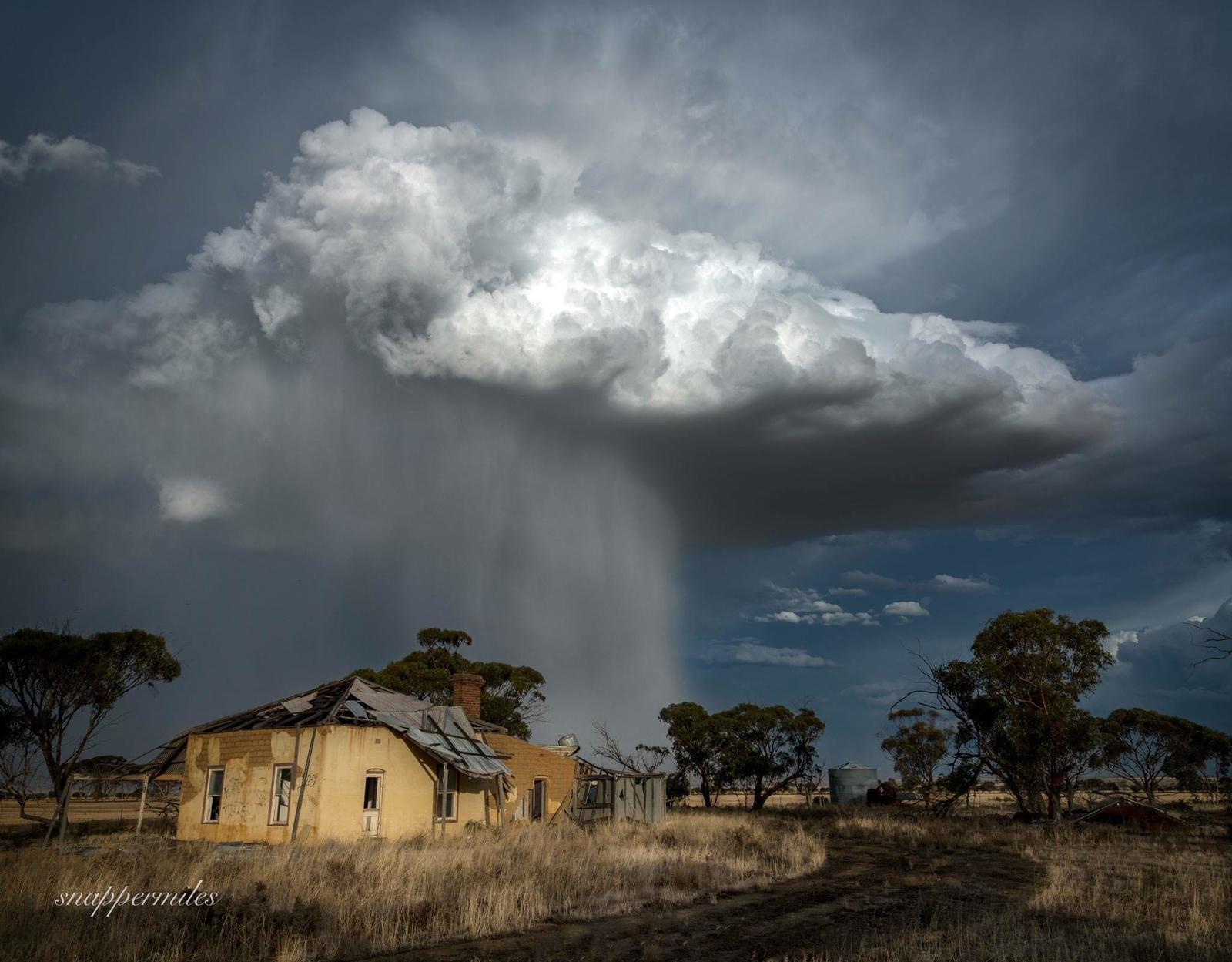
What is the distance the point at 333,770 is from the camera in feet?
71.9

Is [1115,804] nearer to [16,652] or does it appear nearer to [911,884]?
[911,884]

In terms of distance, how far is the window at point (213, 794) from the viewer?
23.4 m

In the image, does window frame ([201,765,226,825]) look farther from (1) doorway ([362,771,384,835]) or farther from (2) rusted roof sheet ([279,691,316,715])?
(1) doorway ([362,771,384,835])

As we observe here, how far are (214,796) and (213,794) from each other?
5cm

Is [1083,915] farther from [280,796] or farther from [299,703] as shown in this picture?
[299,703]

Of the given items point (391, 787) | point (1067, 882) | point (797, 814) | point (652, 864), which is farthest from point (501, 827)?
point (797, 814)

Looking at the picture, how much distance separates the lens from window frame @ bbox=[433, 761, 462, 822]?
25.0m

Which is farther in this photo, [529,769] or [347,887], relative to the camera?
[529,769]

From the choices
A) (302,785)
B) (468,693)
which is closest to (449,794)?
(302,785)

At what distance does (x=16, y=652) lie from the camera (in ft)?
102

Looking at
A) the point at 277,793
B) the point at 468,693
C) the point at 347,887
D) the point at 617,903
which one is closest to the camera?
the point at 347,887

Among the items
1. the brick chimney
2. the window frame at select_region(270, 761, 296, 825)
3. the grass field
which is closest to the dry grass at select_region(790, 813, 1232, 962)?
the grass field

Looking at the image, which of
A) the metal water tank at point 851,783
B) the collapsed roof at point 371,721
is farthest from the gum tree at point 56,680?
the metal water tank at point 851,783

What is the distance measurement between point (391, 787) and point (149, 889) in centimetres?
1054
